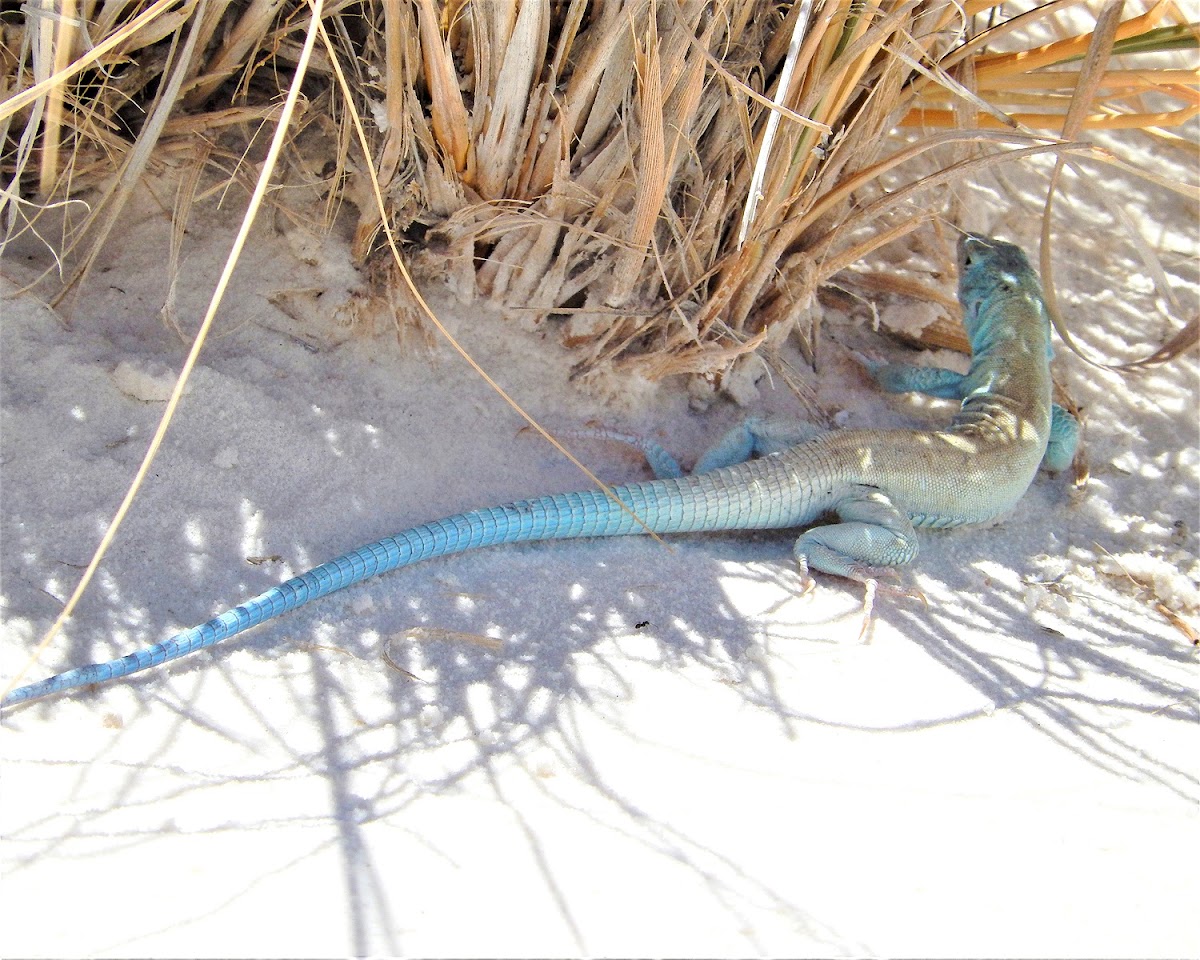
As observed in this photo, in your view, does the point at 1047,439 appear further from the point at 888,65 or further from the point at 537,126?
the point at 537,126

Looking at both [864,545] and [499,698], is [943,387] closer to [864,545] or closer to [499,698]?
[864,545]

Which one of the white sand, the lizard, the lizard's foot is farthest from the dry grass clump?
the lizard's foot

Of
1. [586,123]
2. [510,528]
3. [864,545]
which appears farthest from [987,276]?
[510,528]

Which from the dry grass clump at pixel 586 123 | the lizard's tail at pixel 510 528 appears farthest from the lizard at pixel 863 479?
the dry grass clump at pixel 586 123

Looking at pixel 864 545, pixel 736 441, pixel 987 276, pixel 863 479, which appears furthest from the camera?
pixel 987 276

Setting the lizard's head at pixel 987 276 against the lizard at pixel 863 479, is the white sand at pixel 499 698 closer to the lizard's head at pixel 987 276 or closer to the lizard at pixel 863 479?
the lizard at pixel 863 479

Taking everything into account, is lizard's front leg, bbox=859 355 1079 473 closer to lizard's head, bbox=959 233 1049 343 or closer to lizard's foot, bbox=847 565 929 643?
lizard's head, bbox=959 233 1049 343

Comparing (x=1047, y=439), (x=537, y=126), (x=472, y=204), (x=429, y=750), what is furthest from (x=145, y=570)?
(x=1047, y=439)
